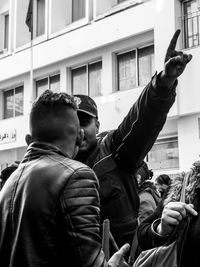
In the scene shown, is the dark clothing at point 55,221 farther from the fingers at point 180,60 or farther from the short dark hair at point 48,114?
the fingers at point 180,60

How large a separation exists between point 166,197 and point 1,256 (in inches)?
49.7

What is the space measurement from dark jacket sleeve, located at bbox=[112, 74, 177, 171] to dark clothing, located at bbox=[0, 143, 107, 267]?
109cm

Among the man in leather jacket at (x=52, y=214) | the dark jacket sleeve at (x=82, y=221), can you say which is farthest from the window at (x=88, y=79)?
the dark jacket sleeve at (x=82, y=221)

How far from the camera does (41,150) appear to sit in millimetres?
2365

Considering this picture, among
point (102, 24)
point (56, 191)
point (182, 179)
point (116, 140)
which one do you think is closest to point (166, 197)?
point (182, 179)

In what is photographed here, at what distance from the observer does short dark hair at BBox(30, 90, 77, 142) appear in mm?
2359

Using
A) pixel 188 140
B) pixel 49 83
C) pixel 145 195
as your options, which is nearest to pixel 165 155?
pixel 188 140

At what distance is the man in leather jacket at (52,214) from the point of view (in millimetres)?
2113

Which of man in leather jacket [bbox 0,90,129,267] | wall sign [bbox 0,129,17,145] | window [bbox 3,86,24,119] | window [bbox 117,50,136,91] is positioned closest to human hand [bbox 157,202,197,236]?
man in leather jacket [bbox 0,90,129,267]

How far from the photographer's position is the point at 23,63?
20.9 m

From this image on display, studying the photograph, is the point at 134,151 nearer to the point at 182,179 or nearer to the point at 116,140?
the point at 116,140

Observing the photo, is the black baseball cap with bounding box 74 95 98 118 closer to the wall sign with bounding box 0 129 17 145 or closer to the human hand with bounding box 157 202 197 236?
the human hand with bounding box 157 202 197 236

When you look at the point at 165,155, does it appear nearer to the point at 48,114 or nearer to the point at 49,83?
the point at 49,83

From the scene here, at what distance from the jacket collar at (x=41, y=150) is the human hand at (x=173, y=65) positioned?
990 millimetres
